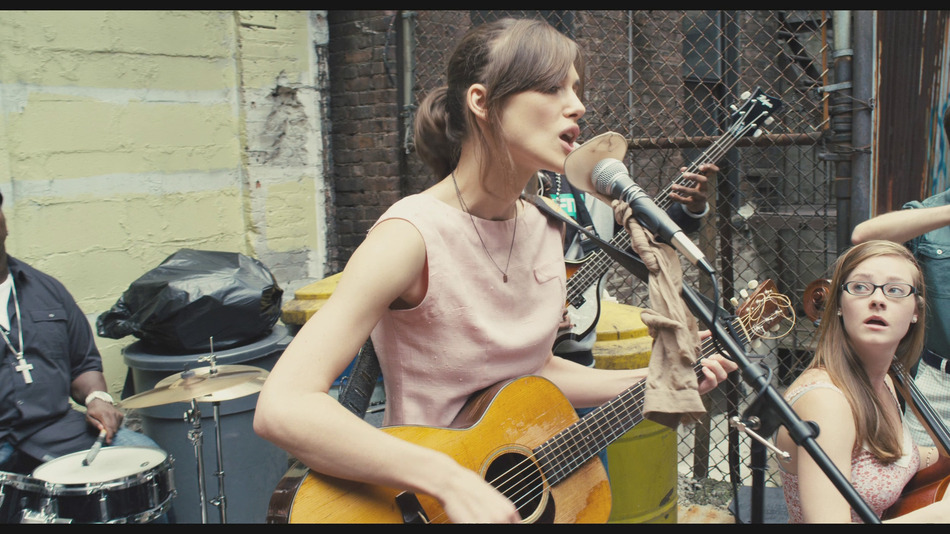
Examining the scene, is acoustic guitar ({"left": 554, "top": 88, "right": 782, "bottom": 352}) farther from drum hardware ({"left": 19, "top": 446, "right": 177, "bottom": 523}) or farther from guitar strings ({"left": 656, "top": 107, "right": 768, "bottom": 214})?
drum hardware ({"left": 19, "top": 446, "right": 177, "bottom": 523})

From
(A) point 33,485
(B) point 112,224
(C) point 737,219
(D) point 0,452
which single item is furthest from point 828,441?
(C) point 737,219

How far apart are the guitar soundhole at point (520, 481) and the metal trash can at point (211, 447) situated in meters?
1.71

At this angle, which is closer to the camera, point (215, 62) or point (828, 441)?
point (828, 441)

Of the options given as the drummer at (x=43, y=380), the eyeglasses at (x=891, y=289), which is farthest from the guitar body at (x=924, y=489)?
the drummer at (x=43, y=380)

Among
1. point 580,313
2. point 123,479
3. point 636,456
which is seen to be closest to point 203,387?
point 123,479

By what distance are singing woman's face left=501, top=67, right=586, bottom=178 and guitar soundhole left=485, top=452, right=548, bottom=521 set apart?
76cm

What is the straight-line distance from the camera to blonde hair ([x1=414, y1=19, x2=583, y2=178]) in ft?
5.54

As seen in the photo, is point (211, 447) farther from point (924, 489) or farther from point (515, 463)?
point (924, 489)

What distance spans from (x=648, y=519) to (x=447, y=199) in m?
2.01

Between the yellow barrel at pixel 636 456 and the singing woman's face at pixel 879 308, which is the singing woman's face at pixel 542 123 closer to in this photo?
the singing woman's face at pixel 879 308

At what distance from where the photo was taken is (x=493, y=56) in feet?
5.62

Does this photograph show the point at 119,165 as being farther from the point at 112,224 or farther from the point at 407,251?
the point at 407,251

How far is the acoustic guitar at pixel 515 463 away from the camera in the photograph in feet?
5.22

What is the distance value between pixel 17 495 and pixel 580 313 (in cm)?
218
